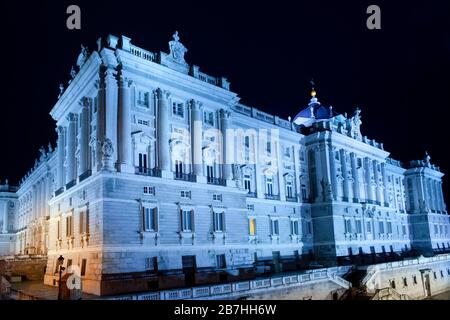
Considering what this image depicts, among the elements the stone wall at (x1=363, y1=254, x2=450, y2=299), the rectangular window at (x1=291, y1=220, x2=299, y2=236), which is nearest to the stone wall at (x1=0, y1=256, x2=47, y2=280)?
the rectangular window at (x1=291, y1=220, x2=299, y2=236)

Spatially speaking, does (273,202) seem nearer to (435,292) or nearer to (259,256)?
(259,256)

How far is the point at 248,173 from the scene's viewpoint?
4697 centimetres

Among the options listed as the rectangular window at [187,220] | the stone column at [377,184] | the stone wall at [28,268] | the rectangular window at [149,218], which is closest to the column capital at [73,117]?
the rectangular window at [149,218]

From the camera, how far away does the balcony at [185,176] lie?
34.6 meters

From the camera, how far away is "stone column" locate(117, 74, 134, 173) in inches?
1224

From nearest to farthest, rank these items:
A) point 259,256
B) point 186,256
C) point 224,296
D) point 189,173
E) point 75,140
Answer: point 224,296 < point 186,256 < point 189,173 < point 75,140 < point 259,256

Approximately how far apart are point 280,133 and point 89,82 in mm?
25402

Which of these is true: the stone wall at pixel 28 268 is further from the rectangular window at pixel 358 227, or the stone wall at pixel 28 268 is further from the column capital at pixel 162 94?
the rectangular window at pixel 358 227

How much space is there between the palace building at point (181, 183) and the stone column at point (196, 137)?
0.32ft

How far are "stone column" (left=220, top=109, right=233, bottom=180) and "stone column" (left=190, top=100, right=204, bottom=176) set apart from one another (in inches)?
122

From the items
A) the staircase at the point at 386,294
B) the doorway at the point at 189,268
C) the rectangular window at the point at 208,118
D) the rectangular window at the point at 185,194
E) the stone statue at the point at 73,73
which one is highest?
the stone statue at the point at 73,73

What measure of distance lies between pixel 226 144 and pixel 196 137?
13.4ft

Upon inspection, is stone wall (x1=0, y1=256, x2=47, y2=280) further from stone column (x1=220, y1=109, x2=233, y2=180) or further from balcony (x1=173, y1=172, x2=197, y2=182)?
stone column (x1=220, y1=109, x2=233, y2=180)

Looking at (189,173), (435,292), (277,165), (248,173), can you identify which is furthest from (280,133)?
(435,292)
